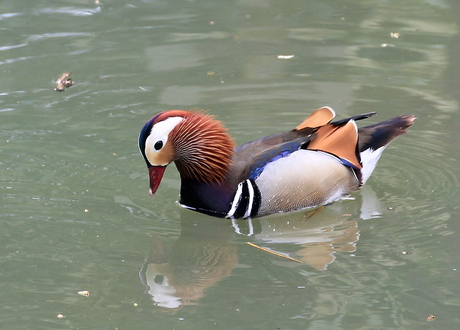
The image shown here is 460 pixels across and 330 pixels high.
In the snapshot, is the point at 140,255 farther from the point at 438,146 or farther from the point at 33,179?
the point at 438,146

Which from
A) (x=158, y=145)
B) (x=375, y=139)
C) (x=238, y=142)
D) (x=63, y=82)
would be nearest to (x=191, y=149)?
(x=158, y=145)

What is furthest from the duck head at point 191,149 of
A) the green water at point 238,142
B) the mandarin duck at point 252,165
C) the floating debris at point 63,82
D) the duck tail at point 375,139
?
the floating debris at point 63,82

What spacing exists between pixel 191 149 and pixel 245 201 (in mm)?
552

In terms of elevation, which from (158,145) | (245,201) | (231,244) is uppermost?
(158,145)

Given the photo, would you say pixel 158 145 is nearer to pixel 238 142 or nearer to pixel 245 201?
pixel 245 201

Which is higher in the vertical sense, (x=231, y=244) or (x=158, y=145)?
(x=158, y=145)

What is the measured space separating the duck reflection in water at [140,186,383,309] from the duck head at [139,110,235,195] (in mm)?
343

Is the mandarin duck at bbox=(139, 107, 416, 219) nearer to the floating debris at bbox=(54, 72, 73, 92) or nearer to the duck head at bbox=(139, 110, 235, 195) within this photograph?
the duck head at bbox=(139, 110, 235, 195)

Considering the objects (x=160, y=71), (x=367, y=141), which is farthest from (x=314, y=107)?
(x=160, y=71)

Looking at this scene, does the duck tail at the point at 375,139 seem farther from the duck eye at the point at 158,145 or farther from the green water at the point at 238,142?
the duck eye at the point at 158,145

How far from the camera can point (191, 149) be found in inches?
210

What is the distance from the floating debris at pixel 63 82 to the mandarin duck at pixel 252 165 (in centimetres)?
248

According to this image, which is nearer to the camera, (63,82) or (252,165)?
(252,165)

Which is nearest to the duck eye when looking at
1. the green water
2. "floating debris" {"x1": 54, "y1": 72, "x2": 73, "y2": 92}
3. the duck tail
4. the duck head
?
the duck head
